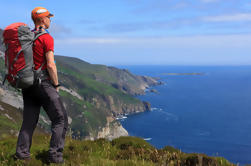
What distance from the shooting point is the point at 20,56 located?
4.56 m

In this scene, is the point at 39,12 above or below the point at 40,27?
above

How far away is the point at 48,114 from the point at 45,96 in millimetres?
393

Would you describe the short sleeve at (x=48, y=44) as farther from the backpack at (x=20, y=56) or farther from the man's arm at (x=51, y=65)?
the backpack at (x=20, y=56)

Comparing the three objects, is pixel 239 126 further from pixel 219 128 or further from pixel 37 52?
pixel 37 52

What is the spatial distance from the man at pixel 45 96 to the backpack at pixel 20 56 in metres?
0.16

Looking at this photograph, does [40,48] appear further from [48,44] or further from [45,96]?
[45,96]

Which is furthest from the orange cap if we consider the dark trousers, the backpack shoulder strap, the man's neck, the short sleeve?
the dark trousers

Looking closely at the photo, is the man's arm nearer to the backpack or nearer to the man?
the man

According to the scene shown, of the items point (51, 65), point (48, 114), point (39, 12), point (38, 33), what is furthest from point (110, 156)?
point (39, 12)

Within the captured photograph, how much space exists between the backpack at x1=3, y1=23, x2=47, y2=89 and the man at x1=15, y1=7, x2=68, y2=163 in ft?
0.53

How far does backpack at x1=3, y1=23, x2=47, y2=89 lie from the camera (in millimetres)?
4535

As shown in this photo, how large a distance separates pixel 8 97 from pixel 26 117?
200812 millimetres

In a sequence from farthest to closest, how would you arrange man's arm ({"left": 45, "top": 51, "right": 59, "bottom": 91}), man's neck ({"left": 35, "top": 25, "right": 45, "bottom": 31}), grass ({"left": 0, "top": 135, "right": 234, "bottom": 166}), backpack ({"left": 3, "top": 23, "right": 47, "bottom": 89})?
man's neck ({"left": 35, "top": 25, "right": 45, "bottom": 31}) < man's arm ({"left": 45, "top": 51, "right": 59, "bottom": 91}) < grass ({"left": 0, "top": 135, "right": 234, "bottom": 166}) < backpack ({"left": 3, "top": 23, "right": 47, "bottom": 89})

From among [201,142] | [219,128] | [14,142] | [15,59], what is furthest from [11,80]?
[219,128]
